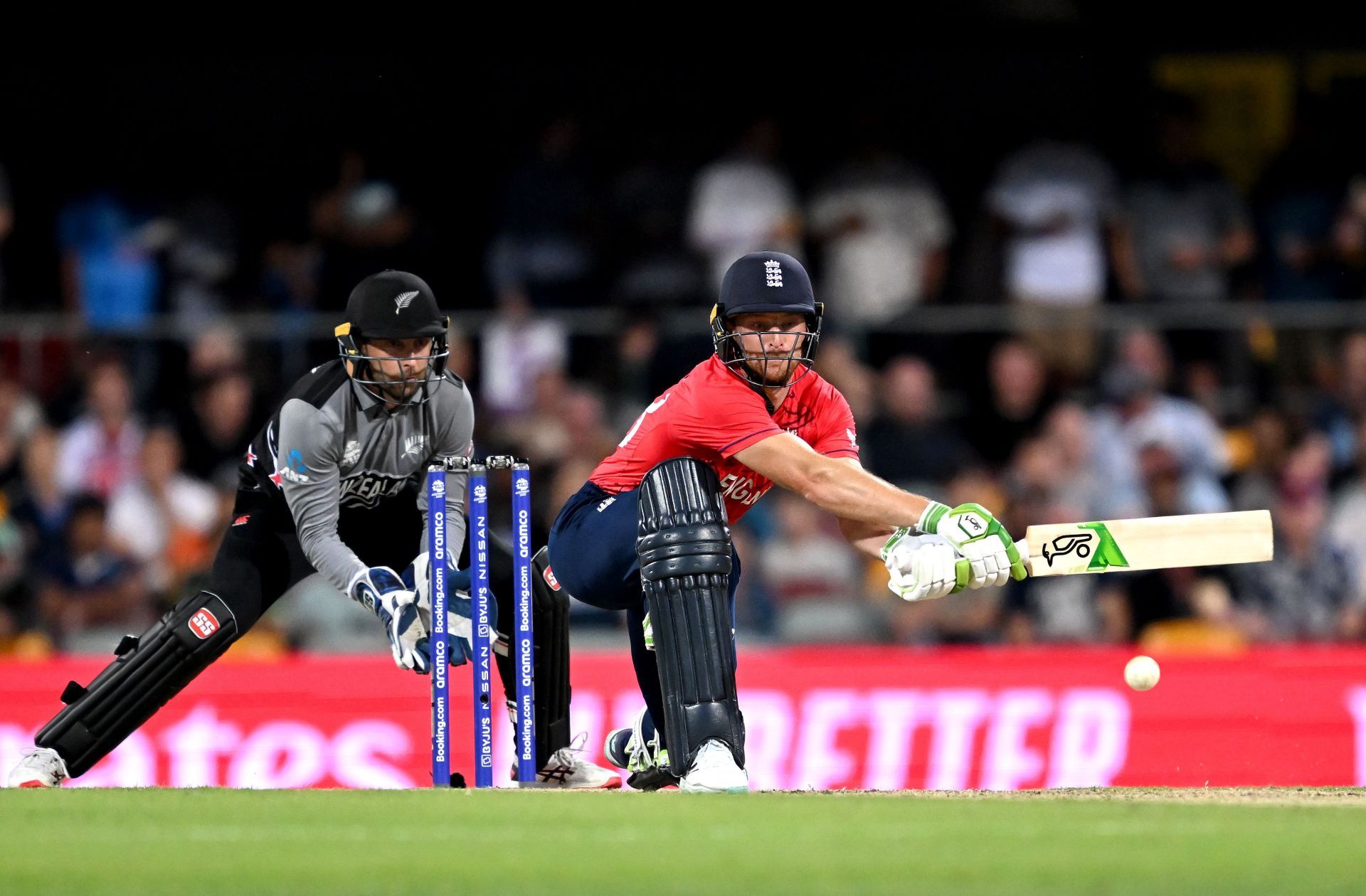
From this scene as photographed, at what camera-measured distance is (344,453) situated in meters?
7.34

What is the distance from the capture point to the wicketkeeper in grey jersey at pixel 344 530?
7.21 m

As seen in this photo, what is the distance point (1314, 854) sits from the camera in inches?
193

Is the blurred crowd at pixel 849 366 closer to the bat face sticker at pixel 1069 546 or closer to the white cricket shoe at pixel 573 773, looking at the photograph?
the white cricket shoe at pixel 573 773

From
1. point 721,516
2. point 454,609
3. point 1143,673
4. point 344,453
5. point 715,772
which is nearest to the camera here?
point 715,772

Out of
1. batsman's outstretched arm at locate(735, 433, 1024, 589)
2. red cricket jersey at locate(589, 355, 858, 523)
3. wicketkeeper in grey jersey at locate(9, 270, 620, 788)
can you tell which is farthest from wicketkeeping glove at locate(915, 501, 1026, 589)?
wicketkeeper in grey jersey at locate(9, 270, 620, 788)

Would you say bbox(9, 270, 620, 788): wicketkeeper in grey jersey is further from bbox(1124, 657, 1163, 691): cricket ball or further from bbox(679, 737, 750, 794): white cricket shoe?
bbox(1124, 657, 1163, 691): cricket ball

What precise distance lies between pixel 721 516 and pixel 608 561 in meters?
0.56

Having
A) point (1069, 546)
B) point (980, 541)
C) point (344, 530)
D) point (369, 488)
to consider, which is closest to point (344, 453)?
point (369, 488)

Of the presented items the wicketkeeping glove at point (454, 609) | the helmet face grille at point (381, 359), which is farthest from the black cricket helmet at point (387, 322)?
the wicketkeeping glove at point (454, 609)

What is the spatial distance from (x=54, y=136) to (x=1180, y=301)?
24.1 ft

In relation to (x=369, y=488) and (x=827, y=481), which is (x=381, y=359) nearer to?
(x=369, y=488)

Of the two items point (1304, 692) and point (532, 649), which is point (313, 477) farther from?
point (1304, 692)

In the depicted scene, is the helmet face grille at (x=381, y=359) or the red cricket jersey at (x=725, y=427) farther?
the helmet face grille at (x=381, y=359)

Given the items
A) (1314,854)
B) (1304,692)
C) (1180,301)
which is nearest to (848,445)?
(1314,854)
